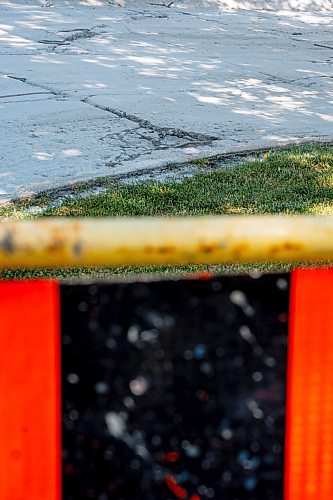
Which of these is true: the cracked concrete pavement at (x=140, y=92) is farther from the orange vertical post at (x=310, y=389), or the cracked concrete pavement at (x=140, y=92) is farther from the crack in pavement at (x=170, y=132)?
the orange vertical post at (x=310, y=389)

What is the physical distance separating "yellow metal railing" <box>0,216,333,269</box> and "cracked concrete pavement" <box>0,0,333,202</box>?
459cm

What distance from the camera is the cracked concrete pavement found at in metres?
6.81

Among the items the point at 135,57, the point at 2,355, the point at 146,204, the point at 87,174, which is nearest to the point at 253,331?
the point at 2,355

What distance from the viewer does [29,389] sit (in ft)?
4.47

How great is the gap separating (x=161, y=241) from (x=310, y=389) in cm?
42

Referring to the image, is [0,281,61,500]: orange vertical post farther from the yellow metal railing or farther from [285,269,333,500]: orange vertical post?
[285,269,333,500]: orange vertical post

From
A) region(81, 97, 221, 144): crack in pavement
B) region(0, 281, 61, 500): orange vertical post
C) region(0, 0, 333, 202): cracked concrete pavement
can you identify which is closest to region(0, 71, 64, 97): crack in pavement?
region(0, 0, 333, 202): cracked concrete pavement

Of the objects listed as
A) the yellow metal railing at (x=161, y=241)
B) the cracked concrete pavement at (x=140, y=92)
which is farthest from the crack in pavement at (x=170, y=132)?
the yellow metal railing at (x=161, y=241)

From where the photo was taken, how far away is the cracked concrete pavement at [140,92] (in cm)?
681

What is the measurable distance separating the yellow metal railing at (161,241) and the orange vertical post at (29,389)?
0.13 meters

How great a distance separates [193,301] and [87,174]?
16.3ft

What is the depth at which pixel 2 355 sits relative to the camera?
52.4 inches

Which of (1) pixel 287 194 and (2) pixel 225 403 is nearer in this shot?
(2) pixel 225 403

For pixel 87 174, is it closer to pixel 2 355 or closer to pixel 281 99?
pixel 281 99
